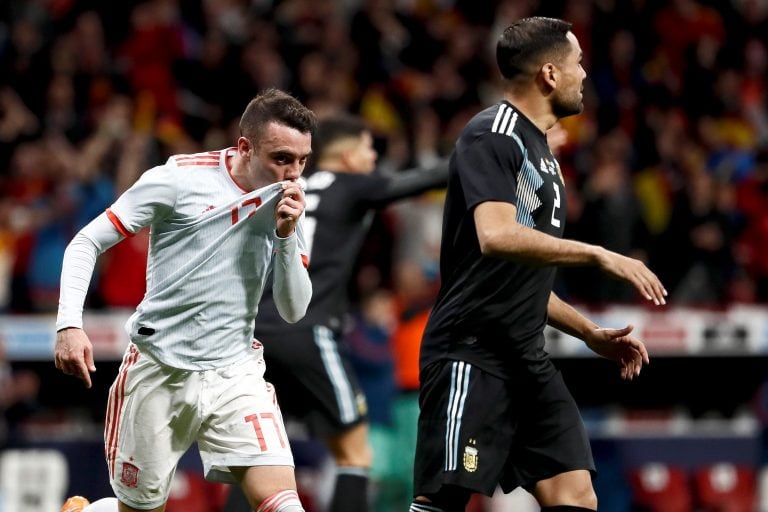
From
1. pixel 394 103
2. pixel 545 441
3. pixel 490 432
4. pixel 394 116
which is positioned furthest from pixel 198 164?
pixel 394 103

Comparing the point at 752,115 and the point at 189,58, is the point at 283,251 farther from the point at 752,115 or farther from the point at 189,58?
the point at 752,115

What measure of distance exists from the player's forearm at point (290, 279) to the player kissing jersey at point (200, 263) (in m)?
0.13

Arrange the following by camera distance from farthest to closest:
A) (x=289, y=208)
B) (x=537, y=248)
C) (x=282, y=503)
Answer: (x=282, y=503), (x=289, y=208), (x=537, y=248)

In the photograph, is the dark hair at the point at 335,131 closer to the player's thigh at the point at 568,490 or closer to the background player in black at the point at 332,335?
the background player in black at the point at 332,335

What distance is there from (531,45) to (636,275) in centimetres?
114

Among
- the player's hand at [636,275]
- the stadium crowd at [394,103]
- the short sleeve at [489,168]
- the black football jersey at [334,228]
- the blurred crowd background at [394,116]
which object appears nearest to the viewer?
the player's hand at [636,275]

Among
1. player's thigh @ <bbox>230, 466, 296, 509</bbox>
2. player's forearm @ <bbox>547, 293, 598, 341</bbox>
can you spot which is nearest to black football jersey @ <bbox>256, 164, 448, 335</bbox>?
player's forearm @ <bbox>547, 293, 598, 341</bbox>

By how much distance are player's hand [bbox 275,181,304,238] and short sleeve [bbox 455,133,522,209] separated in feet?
1.97

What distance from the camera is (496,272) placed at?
5.10 metres

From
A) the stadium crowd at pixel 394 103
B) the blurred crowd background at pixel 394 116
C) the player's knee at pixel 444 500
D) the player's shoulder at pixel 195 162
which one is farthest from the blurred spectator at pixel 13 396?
the player's knee at pixel 444 500

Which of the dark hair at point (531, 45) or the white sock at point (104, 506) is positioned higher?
the dark hair at point (531, 45)

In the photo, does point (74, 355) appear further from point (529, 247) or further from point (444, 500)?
point (529, 247)

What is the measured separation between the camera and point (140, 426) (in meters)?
5.24

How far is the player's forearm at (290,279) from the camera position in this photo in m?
5.06
